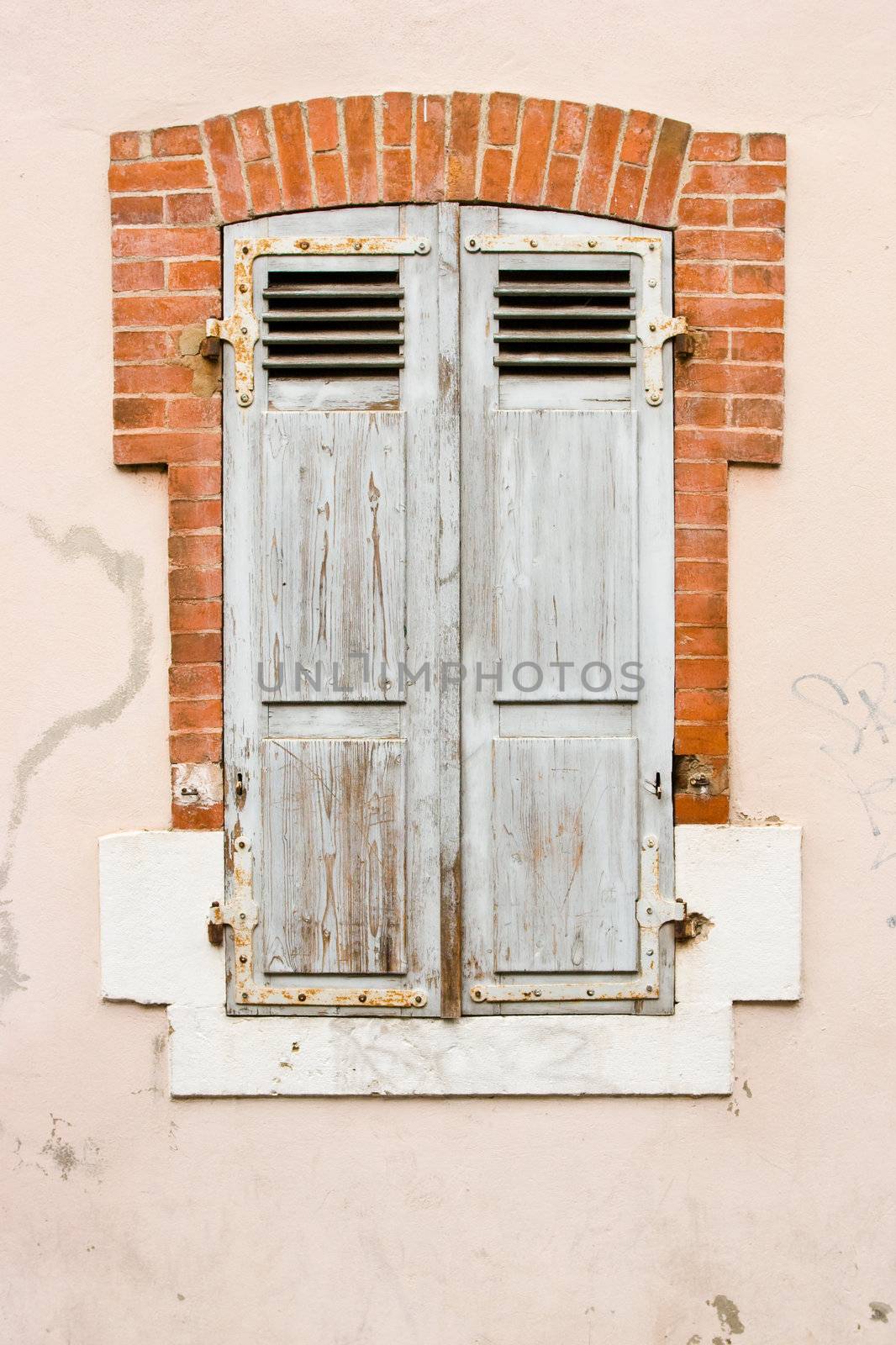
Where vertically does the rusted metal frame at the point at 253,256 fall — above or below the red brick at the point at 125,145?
below

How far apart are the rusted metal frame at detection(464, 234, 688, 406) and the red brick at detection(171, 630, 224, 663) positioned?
1.25 meters

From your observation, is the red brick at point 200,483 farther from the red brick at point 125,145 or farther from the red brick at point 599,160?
the red brick at point 599,160

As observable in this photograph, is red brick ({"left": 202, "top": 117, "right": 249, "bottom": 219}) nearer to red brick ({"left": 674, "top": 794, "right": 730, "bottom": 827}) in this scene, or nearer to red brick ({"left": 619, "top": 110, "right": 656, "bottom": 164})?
red brick ({"left": 619, "top": 110, "right": 656, "bottom": 164})

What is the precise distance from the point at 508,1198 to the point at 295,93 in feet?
9.86

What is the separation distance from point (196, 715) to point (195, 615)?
267mm

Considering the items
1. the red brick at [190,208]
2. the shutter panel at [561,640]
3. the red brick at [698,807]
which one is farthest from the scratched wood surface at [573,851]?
the red brick at [190,208]

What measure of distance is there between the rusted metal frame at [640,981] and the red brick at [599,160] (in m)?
1.71

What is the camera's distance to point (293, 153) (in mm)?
2893

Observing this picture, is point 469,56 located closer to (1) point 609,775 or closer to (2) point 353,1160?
(1) point 609,775

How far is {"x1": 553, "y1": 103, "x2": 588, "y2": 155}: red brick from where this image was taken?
2.88 meters

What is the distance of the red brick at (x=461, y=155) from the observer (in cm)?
288

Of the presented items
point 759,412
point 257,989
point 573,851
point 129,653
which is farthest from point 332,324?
point 257,989

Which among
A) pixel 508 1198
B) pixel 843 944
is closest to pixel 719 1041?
pixel 843 944

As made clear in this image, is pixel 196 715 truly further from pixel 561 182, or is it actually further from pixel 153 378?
pixel 561 182
